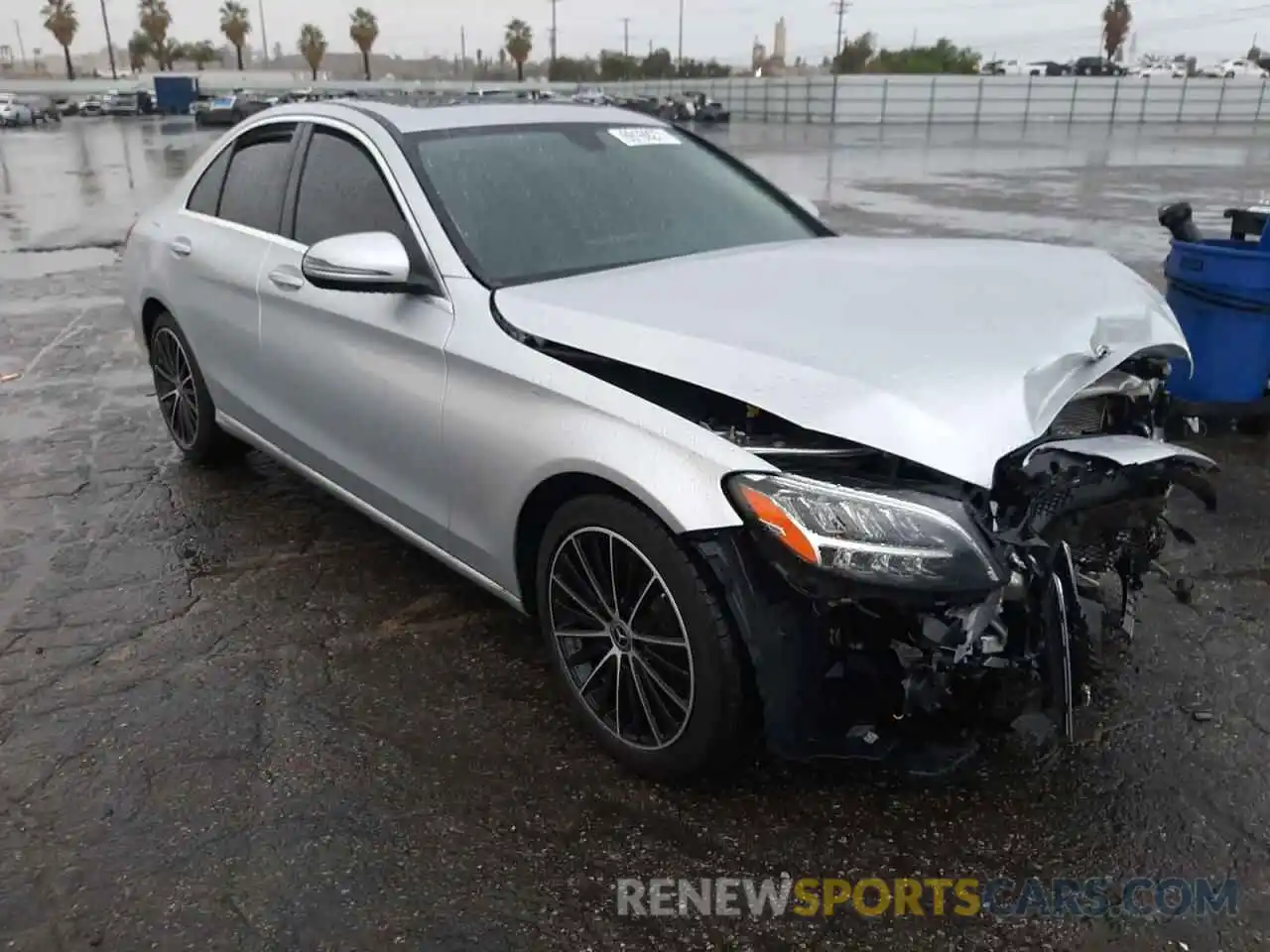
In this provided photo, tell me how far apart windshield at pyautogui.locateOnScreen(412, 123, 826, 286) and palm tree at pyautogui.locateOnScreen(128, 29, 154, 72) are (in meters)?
128

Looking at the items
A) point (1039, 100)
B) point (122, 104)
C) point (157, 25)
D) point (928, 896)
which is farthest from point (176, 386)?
point (157, 25)

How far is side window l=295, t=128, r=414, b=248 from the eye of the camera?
362 cm

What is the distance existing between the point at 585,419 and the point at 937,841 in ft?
4.51

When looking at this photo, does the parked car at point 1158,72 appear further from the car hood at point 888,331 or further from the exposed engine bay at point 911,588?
the exposed engine bay at point 911,588

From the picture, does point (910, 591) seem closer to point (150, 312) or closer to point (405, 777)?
point (405, 777)

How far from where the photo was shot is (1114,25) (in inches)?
3408

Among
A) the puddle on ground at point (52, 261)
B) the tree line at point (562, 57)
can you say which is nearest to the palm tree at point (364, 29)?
the tree line at point (562, 57)

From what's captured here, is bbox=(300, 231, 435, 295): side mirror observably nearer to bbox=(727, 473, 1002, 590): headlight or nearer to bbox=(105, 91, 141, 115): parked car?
bbox=(727, 473, 1002, 590): headlight

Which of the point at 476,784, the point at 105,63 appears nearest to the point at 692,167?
the point at 476,784

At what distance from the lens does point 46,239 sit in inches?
531

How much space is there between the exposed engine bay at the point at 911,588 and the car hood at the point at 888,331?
0.13 metres

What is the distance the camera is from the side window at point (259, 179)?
429 centimetres

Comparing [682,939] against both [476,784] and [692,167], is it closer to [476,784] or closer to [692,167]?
[476,784]

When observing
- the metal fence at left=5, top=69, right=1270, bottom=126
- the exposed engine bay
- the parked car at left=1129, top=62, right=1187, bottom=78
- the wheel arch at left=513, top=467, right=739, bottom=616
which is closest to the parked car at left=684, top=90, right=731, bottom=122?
the metal fence at left=5, top=69, right=1270, bottom=126
